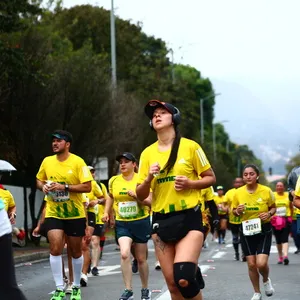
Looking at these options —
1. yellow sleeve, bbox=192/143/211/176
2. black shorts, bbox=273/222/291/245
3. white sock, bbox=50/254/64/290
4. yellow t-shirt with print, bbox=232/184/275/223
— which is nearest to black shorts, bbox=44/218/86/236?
white sock, bbox=50/254/64/290

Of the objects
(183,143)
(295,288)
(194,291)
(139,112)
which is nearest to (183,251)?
(194,291)

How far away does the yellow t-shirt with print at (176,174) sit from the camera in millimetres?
8422

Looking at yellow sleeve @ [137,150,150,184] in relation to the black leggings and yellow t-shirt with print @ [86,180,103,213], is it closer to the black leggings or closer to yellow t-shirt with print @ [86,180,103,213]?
the black leggings

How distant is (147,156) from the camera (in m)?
8.75

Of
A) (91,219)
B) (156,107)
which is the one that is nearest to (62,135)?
(156,107)

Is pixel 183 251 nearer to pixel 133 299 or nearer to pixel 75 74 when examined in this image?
pixel 133 299

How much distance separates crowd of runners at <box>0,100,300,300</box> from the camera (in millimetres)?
8312

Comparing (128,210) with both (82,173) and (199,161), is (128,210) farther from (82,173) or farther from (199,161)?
(199,161)

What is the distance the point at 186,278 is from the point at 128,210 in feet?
16.7

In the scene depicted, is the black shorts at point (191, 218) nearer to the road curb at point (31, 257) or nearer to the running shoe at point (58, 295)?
the running shoe at point (58, 295)

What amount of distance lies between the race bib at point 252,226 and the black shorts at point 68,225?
208 centimetres

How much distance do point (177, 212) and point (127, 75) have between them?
174ft

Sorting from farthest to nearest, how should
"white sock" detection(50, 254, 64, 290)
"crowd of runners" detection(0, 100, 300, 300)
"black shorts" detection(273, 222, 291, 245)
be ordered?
"black shorts" detection(273, 222, 291, 245) < "white sock" detection(50, 254, 64, 290) < "crowd of runners" detection(0, 100, 300, 300)

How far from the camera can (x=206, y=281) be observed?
15.2 m
